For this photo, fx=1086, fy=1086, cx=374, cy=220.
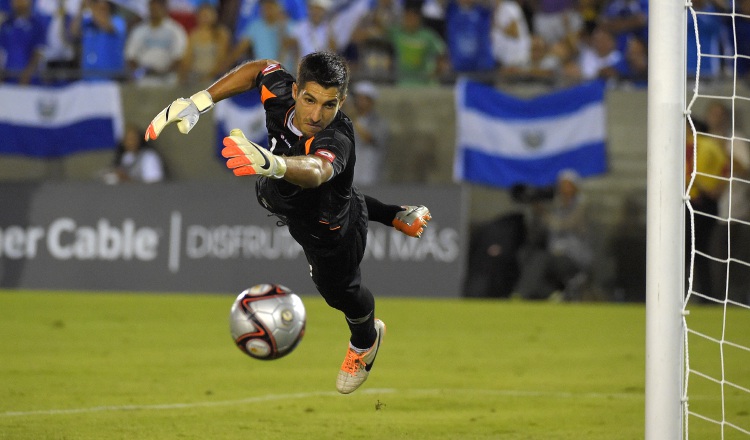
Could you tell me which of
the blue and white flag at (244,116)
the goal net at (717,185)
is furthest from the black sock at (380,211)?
the blue and white flag at (244,116)

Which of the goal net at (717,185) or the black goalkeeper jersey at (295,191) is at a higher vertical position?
the black goalkeeper jersey at (295,191)

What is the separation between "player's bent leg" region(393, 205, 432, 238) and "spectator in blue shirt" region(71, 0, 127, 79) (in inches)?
439

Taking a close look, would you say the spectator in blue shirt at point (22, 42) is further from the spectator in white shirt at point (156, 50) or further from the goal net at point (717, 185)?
the goal net at point (717, 185)

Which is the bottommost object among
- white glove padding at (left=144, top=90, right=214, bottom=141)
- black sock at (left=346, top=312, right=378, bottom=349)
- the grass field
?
the grass field

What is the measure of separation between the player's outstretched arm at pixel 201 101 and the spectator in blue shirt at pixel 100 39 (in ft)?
36.9

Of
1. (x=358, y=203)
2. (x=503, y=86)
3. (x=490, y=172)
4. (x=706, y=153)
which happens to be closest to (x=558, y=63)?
(x=503, y=86)

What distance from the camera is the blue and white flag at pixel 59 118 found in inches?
682

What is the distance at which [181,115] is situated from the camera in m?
6.05

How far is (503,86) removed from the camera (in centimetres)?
1752

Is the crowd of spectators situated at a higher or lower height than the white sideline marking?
higher

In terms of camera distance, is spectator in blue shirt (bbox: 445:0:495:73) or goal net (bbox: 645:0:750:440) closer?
goal net (bbox: 645:0:750:440)

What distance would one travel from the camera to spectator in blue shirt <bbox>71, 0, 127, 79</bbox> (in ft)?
57.0

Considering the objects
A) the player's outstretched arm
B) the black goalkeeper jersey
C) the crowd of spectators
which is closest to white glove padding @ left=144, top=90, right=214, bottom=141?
the player's outstretched arm

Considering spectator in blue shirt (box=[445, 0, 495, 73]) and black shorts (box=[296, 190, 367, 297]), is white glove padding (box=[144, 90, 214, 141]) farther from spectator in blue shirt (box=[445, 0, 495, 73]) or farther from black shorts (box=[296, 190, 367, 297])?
spectator in blue shirt (box=[445, 0, 495, 73])
